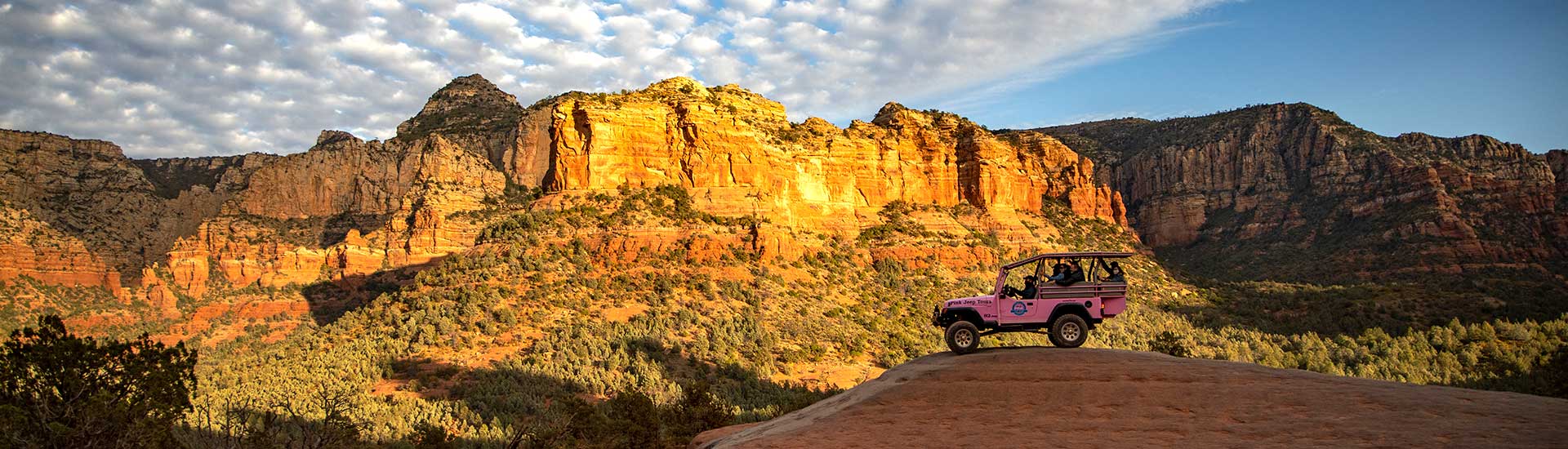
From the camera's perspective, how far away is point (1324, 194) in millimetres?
89562

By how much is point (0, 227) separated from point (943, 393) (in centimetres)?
10088

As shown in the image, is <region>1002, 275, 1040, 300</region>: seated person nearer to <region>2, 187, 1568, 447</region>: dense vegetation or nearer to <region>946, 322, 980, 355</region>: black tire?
<region>946, 322, 980, 355</region>: black tire

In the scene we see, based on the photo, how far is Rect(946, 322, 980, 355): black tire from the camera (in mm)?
14836

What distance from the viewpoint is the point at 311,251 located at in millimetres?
73375

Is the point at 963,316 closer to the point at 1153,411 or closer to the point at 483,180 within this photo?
the point at 1153,411

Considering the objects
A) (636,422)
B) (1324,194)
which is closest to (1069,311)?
(636,422)

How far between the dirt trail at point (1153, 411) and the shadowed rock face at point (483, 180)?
49.6 metres

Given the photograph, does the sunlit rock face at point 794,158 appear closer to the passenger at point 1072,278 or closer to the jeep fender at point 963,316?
the jeep fender at point 963,316

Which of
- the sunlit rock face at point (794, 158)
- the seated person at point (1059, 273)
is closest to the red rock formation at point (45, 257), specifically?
the sunlit rock face at point (794, 158)

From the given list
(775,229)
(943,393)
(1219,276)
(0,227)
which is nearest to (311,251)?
(0,227)

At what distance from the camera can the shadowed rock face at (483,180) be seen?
64375 mm

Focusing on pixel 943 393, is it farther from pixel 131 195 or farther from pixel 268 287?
pixel 131 195

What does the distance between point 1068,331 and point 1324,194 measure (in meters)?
96.0

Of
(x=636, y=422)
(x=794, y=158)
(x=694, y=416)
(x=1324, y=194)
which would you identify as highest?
(x=794, y=158)
